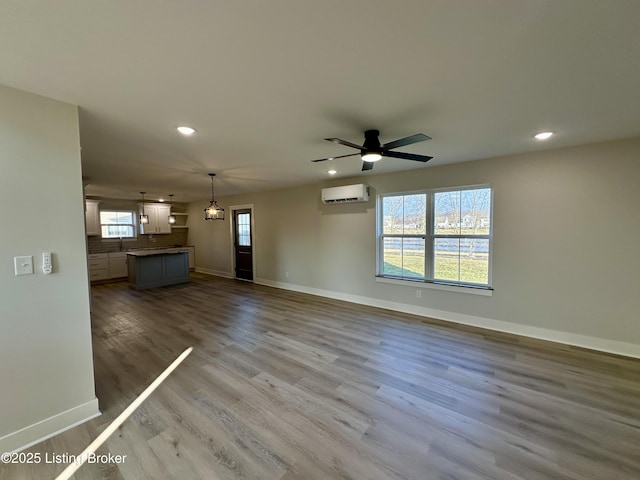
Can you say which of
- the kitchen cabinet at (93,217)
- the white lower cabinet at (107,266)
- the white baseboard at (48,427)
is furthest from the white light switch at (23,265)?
the kitchen cabinet at (93,217)

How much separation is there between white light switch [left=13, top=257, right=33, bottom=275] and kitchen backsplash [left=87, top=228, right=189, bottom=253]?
23.9 ft

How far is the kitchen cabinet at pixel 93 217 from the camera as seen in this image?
725cm

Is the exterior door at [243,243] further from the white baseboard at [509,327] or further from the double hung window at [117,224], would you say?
the double hung window at [117,224]

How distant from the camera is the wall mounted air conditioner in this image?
4758 millimetres

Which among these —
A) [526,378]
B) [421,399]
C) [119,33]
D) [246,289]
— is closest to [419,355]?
[421,399]

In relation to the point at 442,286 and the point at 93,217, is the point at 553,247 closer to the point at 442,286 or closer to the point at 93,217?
the point at 442,286

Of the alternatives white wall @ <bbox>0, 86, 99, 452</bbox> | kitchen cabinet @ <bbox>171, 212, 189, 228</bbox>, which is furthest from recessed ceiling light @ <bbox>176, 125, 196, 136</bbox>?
kitchen cabinet @ <bbox>171, 212, 189, 228</bbox>

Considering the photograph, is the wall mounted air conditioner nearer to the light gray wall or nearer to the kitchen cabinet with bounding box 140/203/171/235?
the light gray wall

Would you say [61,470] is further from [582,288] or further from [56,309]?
[582,288]

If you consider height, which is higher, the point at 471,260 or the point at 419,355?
the point at 471,260

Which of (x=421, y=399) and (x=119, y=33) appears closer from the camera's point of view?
(x=119, y=33)

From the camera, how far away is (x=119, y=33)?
1315 mm

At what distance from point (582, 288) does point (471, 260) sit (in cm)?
124

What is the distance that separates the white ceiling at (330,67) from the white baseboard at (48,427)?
7.79 feet
